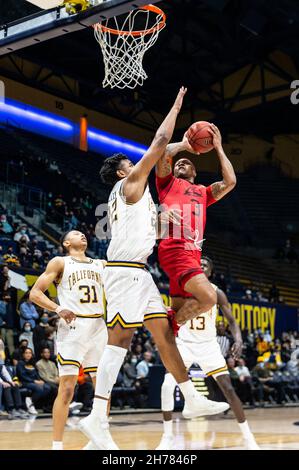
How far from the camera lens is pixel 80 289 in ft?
19.3

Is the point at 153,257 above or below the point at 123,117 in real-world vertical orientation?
below

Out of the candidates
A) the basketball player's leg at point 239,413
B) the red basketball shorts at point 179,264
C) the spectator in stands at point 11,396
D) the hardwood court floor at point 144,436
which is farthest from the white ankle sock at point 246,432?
the spectator in stands at point 11,396

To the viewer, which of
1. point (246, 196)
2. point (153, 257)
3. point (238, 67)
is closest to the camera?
point (153, 257)

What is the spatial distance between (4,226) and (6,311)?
156 inches

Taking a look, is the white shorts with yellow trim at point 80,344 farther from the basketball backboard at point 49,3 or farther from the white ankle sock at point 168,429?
the basketball backboard at point 49,3

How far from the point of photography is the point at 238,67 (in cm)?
2495

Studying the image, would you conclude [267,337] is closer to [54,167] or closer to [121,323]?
[54,167]

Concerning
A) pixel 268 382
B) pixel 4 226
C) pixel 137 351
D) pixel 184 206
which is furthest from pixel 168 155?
pixel 268 382

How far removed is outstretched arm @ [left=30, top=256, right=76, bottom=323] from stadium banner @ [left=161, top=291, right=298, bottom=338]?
12957mm

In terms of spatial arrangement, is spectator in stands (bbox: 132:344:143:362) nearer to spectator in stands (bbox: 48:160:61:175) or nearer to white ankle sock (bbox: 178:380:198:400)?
white ankle sock (bbox: 178:380:198:400)

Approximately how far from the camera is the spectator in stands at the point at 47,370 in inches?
443
